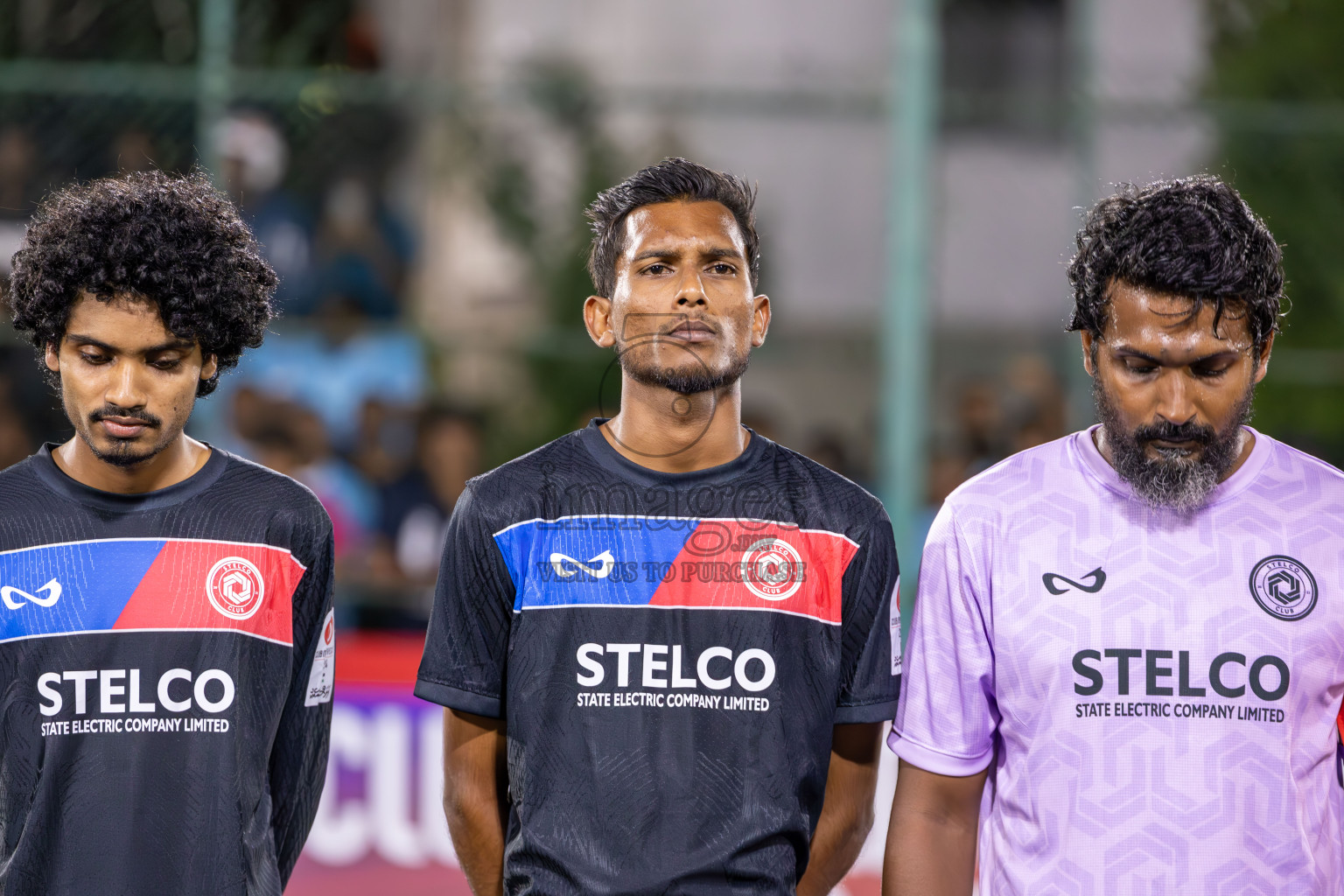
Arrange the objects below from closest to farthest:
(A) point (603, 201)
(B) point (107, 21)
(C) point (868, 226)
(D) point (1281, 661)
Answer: (D) point (1281, 661) < (A) point (603, 201) < (B) point (107, 21) < (C) point (868, 226)

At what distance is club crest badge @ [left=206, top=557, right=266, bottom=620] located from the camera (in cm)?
307

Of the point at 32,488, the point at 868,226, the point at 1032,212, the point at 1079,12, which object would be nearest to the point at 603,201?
the point at 32,488

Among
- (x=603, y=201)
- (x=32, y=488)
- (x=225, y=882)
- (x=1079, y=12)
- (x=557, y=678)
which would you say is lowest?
(x=225, y=882)

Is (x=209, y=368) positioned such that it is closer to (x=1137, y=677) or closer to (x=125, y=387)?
(x=125, y=387)

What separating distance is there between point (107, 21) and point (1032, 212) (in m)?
6.81

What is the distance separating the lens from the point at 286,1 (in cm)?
798

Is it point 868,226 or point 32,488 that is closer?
point 32,488

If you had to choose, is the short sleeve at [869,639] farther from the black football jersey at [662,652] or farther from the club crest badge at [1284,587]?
the club crest badge at [1284,587]

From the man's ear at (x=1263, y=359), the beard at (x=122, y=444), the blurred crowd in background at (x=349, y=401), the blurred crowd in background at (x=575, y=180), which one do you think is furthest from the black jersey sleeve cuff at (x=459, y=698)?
the blurred crowd in background at (x=349, y=401)

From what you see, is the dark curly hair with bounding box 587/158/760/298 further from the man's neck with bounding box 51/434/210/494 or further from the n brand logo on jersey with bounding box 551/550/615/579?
the man's neck with bounding box 51/434/210/494

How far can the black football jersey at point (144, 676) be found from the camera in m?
2.93

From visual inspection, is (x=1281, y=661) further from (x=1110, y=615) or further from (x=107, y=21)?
(x=107, y=21)

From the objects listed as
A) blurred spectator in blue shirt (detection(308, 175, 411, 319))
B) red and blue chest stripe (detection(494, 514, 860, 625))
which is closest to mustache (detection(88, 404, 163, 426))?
red and blue chest stripe (detection(494, 514, 860, 625))

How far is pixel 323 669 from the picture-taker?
3.30 meters
